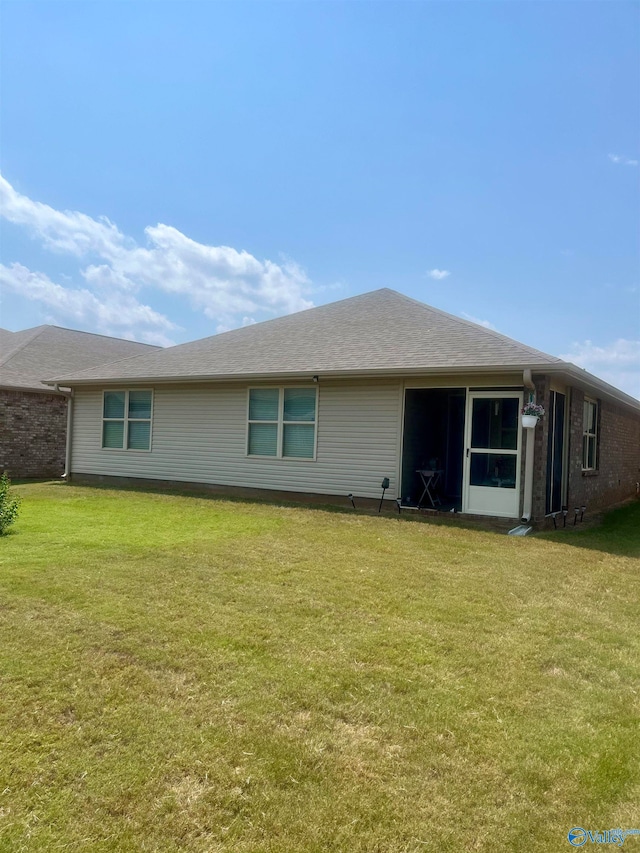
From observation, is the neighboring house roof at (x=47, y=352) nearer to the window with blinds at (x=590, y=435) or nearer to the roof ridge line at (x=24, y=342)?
the roof ridge line at (x=24, y=342)

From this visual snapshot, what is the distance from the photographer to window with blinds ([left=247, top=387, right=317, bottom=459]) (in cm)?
1127

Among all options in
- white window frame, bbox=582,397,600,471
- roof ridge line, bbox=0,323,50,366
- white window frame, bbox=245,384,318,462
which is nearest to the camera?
white window frame, bbox=245,384,318,462

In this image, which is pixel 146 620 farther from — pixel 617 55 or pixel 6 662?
pixel 617 55

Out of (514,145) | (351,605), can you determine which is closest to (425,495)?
(351,605)

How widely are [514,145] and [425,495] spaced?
7392 mm

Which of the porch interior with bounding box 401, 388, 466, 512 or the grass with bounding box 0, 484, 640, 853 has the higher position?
the porch interior with bounding box 401, 388, 466, 512

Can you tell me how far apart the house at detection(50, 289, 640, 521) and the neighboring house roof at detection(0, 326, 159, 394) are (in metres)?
3.43

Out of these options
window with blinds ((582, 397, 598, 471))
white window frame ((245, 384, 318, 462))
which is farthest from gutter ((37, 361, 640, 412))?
window with blinds ((582, 397, 598, 471))

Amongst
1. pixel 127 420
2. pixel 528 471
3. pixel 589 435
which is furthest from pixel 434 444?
pixel 127 420

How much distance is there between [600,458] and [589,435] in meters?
1.27

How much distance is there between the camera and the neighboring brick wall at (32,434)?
16312mm

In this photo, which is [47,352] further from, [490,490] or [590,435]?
[590,435]

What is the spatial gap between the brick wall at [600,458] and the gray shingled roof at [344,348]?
5.25 ft

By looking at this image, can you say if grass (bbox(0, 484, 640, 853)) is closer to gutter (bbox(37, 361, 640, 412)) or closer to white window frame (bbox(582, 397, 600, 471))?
gutter (bbox(37, 361, 640, 412))
